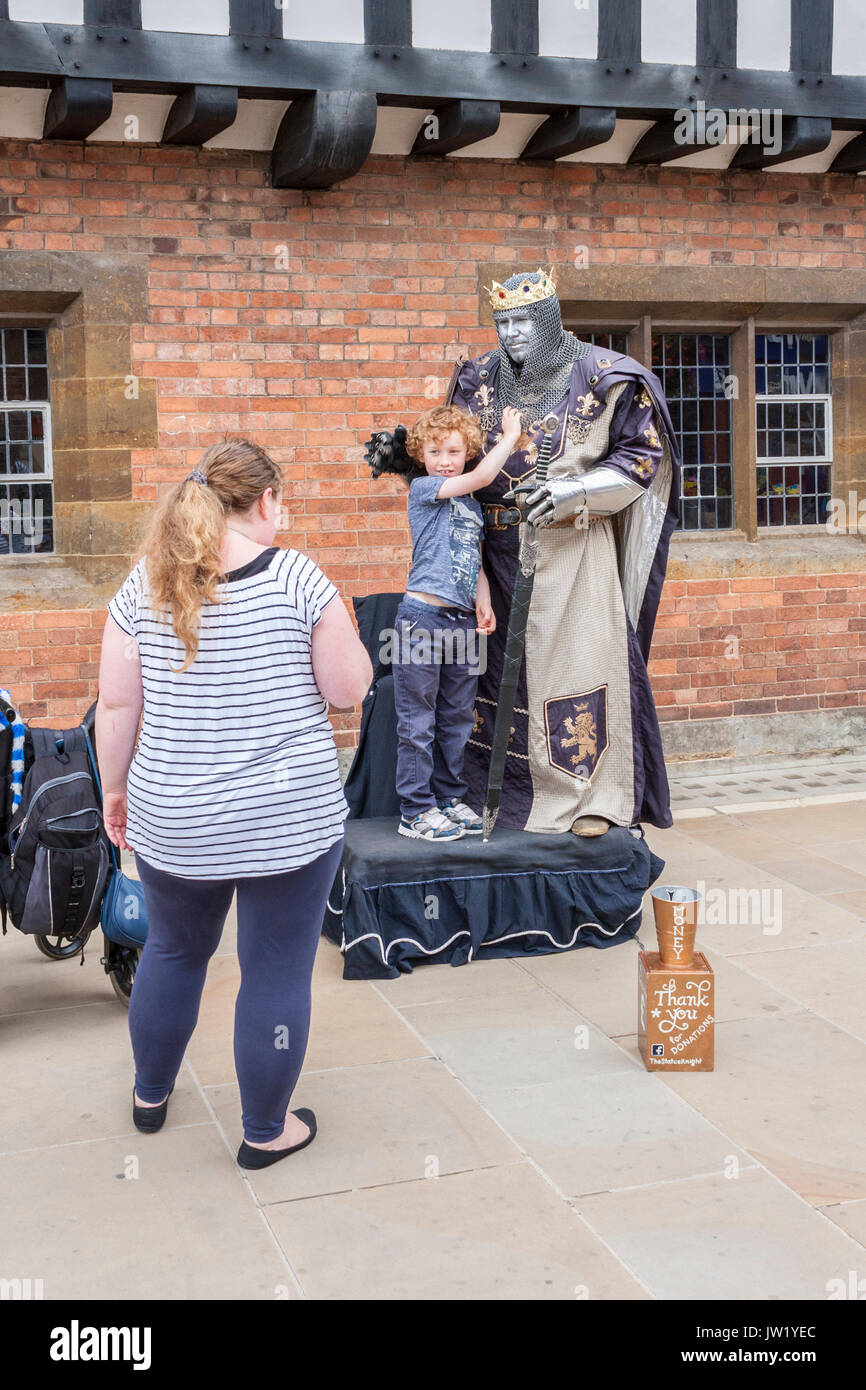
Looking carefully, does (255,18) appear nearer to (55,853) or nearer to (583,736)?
(583,736)

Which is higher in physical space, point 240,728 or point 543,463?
point 543,463

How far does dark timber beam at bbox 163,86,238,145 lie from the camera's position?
6.12 metres

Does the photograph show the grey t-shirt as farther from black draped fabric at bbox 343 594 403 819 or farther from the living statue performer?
black draped fabric at bbox 343 594 403 819

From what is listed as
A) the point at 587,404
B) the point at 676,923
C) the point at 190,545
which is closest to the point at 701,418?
the point at 587,404

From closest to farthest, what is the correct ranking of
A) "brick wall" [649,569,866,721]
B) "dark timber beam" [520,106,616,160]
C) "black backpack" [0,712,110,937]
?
"black backpack" [0,712,110,937] → "dark timber beam" [520,106,616,160] → "brick wall" [649,569,866,721]

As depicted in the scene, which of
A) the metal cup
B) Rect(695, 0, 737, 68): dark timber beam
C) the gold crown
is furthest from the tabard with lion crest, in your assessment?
Rect(695, 0, 737, 68): dark timber beam

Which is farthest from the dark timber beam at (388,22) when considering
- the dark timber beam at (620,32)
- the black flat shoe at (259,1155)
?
the black flat shoe at (259,1155)

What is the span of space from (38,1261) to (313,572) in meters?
1.50

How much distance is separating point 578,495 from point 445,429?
49 centimetres

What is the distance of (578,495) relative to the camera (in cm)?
483

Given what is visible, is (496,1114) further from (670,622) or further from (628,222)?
(628,222)

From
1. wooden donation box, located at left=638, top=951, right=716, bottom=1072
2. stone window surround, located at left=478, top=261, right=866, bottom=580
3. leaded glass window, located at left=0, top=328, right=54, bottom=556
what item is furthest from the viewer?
stone window surround, located at left=478, top=261, right=866, bottom=580

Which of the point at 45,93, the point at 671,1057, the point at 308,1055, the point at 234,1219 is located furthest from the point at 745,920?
the point at 45,93

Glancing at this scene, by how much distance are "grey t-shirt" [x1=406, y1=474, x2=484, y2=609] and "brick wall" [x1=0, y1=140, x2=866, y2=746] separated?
2014 mm
